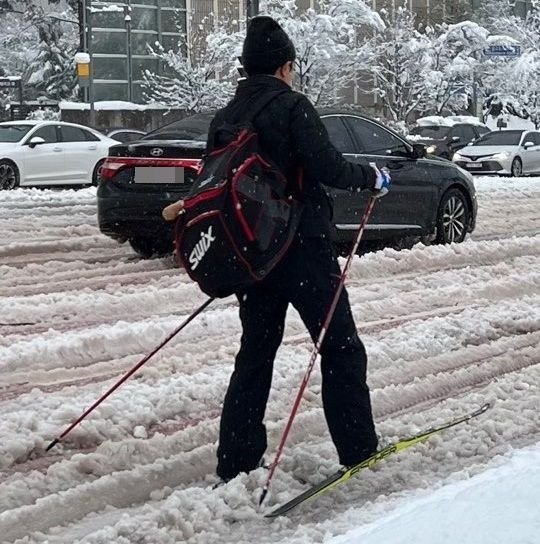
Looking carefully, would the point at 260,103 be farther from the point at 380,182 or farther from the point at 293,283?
the point at 293,283

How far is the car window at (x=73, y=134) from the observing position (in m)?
22.6

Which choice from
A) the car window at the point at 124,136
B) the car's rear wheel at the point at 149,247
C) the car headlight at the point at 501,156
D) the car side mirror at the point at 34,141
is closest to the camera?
the car's rear wheel at the point at 149,247

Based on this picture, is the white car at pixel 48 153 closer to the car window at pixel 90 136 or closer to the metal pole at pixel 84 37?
the car window at pixel 90 136

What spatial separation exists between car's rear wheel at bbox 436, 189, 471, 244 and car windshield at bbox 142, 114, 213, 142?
284 centimetres

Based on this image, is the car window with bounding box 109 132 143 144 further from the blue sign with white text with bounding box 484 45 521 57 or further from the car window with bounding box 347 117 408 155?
the blue sign with white text with bounding box 484 45 521 57

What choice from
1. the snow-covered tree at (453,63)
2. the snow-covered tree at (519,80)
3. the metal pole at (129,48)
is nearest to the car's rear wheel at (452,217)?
the metal pole at (129,48)

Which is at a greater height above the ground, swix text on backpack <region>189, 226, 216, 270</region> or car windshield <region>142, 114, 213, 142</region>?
car windshield <region>142, 114, 213, 142</region>

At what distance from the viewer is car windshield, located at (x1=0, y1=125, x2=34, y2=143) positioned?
71.2 feet

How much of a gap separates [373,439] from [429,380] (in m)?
1.89

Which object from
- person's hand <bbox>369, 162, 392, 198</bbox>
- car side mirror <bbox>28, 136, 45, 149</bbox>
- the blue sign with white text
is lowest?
car side mirror <bbox>28, 136, 45, 149</bbox>

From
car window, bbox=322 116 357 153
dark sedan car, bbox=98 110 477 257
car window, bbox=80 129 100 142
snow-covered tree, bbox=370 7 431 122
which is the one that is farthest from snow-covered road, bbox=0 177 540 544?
snow-covered tree, bbox=370 7 431 122

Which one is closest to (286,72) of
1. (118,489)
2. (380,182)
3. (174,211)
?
(380,182)

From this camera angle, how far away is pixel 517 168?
29.3m

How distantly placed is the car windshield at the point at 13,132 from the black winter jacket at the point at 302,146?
1777 cm
